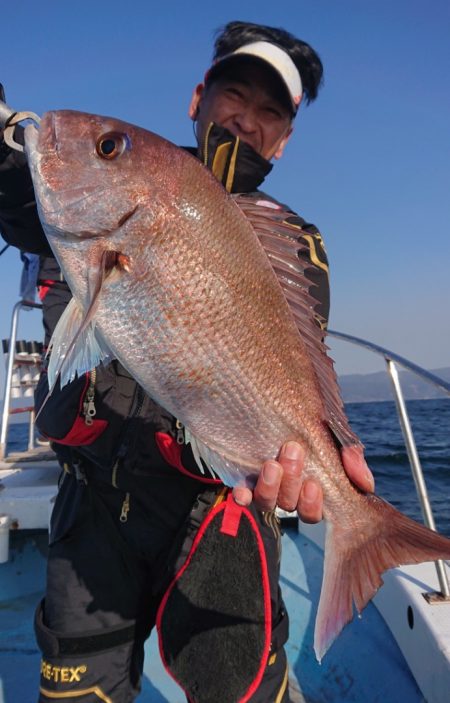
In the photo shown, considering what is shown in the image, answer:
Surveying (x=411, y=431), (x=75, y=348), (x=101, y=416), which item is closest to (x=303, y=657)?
(x=411, y=431)

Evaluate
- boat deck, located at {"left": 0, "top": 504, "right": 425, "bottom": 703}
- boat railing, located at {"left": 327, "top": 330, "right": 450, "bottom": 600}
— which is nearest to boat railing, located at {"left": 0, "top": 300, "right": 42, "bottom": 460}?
boat deck, located at {"left": 0, "top": 504, "right": 425, "bottom": 703}

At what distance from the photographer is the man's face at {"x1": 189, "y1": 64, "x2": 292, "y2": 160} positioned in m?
2.52

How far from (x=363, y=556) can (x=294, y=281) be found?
3.23ft

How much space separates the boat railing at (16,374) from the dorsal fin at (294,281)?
3560mm

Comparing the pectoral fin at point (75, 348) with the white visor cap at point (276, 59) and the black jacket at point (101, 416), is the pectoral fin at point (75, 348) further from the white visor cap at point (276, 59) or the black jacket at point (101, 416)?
the white visor cap at point (276, 59)

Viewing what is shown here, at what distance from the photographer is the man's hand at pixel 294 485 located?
164 centimetres

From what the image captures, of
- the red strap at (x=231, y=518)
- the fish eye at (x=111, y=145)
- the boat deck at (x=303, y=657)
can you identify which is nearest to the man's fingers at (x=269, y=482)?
the red strap at (x=231, y=518)

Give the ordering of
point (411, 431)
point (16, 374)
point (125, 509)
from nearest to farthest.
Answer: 1. point (125, 509)
2. point (411, 431)
3. point (16, 374)

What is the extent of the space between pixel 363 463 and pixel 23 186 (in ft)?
5.44

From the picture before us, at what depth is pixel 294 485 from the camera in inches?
65.7

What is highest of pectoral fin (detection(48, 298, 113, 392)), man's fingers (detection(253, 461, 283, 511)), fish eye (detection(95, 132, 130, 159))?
fish eye (detection(95, 132, 130, 159))

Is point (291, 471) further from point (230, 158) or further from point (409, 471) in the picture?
point (409, 471)

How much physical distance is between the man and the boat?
1.15 meters

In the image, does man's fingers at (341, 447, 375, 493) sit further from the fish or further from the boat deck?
the boat deck
